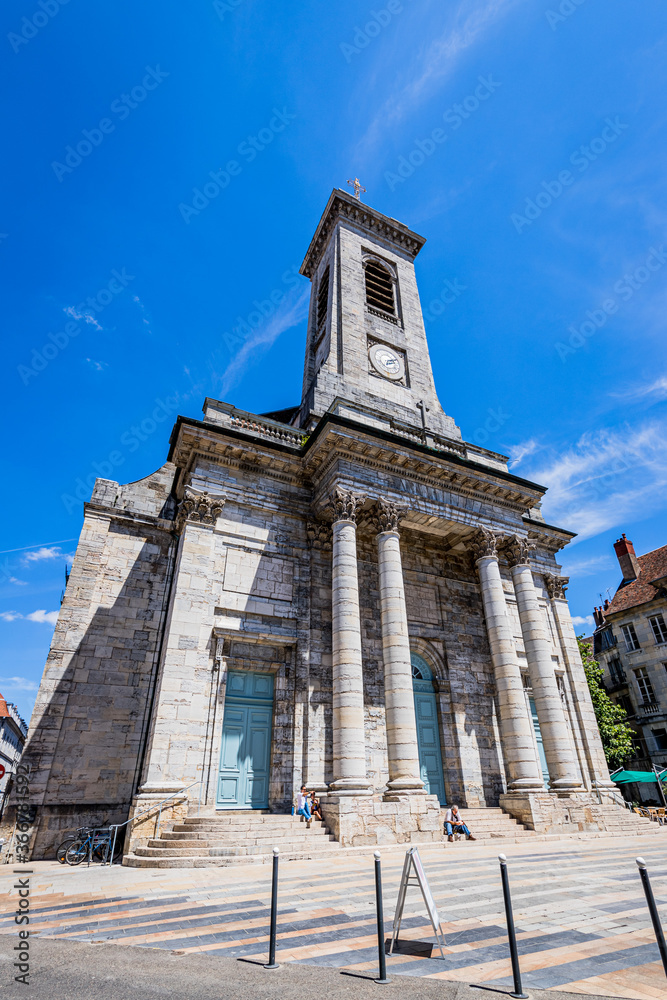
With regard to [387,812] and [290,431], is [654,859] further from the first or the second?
[290,431]

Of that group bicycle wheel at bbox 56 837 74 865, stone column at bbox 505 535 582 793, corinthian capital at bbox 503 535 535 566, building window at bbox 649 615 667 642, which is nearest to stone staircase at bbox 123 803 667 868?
stone column at bbox 505 535 582 793

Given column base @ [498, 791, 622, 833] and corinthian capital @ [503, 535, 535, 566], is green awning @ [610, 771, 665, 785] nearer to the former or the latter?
column base @ [498, 791, 622, 833]

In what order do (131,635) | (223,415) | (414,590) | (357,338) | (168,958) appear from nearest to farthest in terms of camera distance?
(168,958)
(131,635)
(223,415)
(414,590)
(357,338)

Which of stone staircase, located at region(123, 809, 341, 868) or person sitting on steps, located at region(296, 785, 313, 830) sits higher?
person sitting on steps, located at region(296, 785, 313, 830)

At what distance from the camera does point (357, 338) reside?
22875mm

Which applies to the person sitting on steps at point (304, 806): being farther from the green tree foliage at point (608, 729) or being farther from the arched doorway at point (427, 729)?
the green tree foliage at point (608, 729)

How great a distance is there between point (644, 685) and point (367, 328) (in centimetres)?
2835

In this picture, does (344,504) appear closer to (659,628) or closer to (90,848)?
(90,848)

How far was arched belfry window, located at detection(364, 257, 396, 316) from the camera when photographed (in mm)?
26078

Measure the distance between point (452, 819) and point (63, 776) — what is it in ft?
33.9

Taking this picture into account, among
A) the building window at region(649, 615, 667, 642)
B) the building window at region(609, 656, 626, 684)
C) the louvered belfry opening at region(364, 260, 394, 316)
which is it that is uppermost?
the louvered belfry opening at region(364, 260, 394, 316)

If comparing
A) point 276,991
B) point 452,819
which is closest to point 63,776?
point 452,819

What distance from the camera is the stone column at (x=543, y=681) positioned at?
1620 cm

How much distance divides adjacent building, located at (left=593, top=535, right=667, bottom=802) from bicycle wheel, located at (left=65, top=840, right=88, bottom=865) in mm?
31591
